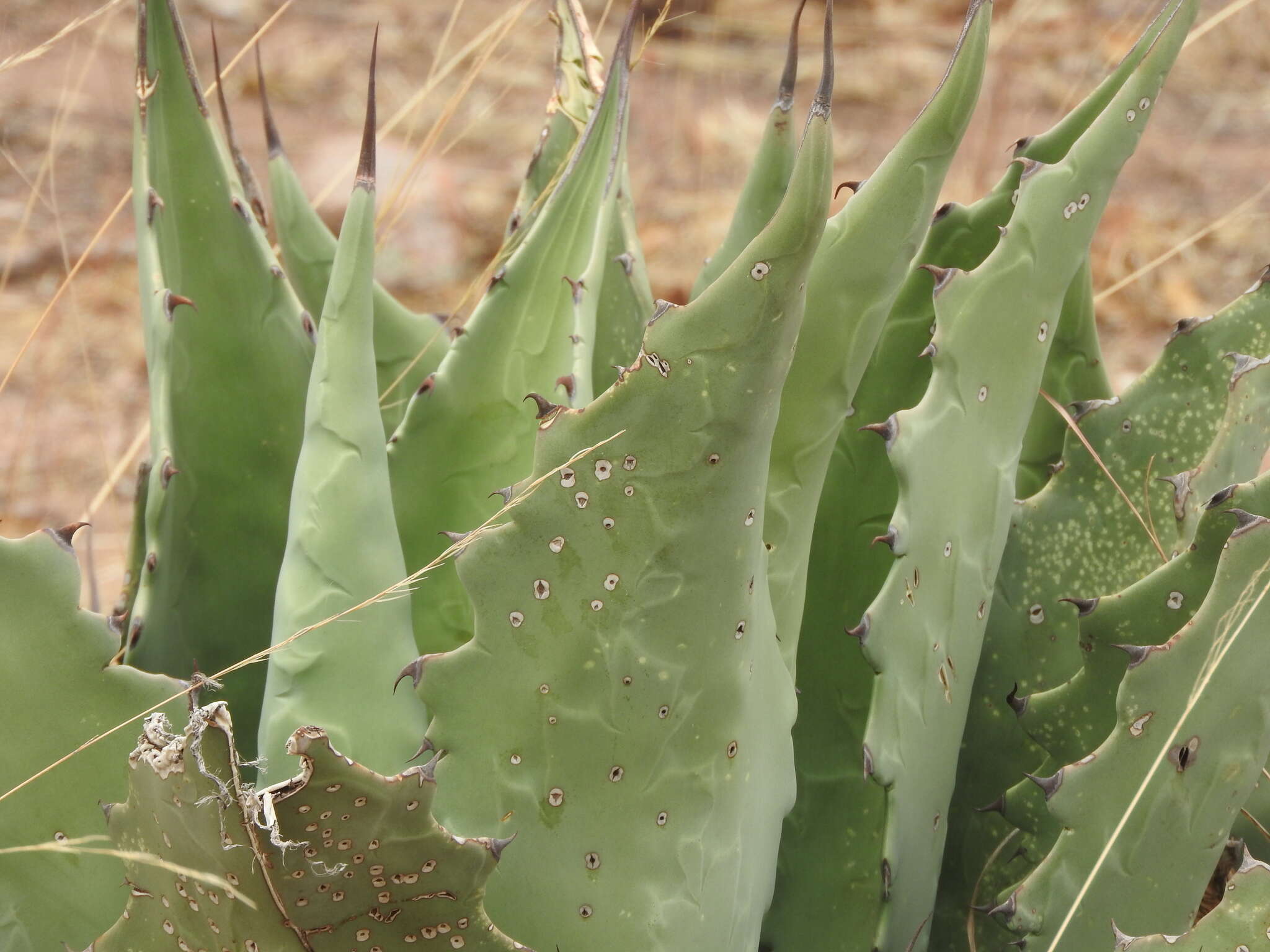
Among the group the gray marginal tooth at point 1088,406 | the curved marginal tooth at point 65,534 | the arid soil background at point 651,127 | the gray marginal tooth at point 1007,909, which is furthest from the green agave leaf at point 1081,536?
the arid soil background at point 651,127

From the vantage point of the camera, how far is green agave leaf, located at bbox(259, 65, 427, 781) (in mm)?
533

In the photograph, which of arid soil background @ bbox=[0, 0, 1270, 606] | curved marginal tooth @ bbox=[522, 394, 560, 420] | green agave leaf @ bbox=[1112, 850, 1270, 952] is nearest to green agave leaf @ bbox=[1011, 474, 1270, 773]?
green agave leaf @ bbox=[1112, 850, 1270, 952]

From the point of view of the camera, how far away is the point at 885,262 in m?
0.53

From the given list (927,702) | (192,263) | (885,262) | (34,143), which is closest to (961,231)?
(885,262)

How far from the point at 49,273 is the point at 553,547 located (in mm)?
2352

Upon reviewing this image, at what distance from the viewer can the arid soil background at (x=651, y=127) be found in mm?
2475

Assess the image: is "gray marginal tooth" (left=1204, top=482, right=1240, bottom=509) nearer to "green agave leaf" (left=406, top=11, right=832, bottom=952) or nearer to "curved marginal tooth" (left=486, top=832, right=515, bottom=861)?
"green agave leaf" (left=406, top=11, right=832, bottom=952)

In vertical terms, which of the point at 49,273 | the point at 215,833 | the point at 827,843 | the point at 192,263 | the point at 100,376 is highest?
the point at 192,263

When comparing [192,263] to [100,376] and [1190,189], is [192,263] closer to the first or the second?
[100,376]

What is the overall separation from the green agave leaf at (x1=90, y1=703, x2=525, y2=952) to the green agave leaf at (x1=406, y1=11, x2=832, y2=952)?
0.05 m

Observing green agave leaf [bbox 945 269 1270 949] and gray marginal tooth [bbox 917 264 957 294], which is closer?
gray marginal tooth [bbox 917 264 957 294]

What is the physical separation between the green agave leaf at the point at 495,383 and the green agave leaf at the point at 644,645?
17 centimetres

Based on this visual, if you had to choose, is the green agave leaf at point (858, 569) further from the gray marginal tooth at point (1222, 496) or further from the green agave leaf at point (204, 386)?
the green agave leaf at point (204, 386)

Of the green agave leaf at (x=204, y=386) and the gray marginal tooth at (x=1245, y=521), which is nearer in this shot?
the gray marginal tooth at (x=1245, y=521)
